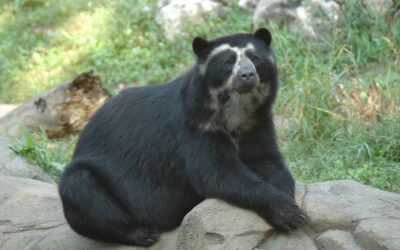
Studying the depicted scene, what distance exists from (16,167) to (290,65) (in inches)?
161

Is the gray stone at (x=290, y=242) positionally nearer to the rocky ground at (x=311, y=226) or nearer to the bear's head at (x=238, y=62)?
the rocky ground at (x=311, y=226)

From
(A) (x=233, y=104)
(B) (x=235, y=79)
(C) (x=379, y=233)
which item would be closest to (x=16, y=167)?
(A) (x=233, y=104)

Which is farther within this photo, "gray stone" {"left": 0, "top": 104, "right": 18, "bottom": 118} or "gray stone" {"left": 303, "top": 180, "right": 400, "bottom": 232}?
"gray stone" {"left": 0, "top": 104, "right": 18, "bottom": 118}

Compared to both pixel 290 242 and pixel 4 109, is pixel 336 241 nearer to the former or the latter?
pixel 290 242

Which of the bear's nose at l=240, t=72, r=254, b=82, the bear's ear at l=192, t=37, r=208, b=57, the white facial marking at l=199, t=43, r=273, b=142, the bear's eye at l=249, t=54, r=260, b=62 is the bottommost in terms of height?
the white facial marking at l=199, t=43, r=273, b=142

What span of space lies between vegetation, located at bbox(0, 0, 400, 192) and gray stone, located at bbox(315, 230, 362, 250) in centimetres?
220

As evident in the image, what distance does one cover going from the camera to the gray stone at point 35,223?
6.11 meters

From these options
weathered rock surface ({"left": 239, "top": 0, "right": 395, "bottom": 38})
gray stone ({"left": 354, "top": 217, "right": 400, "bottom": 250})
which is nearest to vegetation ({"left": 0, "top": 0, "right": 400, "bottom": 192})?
weathered rock surface ({"left": 239, "top": 0, "right": 395, "bottom": 38})

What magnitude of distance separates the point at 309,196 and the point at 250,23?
24.4 ft

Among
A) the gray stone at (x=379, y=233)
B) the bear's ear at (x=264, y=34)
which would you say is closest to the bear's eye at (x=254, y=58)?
the bear's ear at (x=264, y=34)

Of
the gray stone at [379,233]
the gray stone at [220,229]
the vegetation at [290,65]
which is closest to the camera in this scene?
the gray stone at [379,233]

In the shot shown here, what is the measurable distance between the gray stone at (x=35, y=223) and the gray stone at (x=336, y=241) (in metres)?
1.20

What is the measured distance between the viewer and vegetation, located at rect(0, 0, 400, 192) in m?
8.13

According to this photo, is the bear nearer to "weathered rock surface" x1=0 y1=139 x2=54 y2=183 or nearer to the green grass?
"weathered rock surface" x1=0 y1=139 x2=54 y2=183
